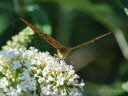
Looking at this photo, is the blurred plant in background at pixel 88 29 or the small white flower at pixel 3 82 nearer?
the small white flower at pixel 3 82

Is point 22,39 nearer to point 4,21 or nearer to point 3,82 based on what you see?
point 3,82

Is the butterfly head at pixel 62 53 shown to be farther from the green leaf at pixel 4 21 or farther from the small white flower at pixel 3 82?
the green leaf at pixel 4 21

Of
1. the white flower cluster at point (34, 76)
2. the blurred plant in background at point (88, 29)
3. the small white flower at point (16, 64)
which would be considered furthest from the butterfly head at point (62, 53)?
the blurred plant in background at point (88, 29)

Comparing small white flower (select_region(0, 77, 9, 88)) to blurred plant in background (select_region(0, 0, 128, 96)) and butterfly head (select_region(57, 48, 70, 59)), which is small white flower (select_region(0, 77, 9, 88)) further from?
blurred plant in background (select_region(0, 0, 128, 96))

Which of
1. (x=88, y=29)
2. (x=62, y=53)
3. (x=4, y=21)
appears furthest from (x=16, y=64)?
(x=88, y=29)

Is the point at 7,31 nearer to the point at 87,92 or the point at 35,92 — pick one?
the point at 87,92
